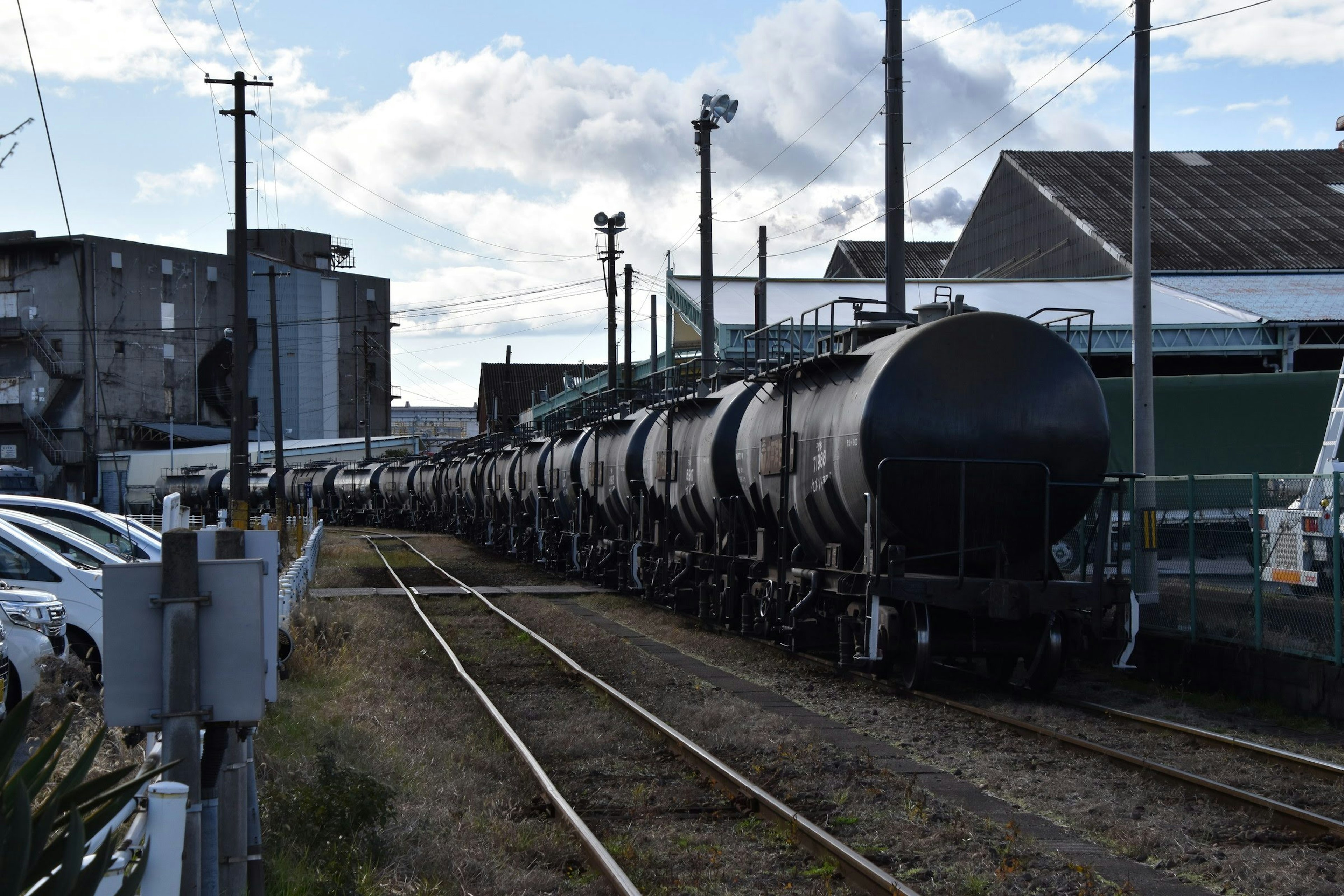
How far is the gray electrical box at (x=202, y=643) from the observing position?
377 cm

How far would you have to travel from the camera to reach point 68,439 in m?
68.3

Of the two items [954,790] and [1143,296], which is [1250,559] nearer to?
[1143,296]

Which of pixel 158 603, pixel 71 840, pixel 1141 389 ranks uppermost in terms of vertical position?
pixel 1141 389

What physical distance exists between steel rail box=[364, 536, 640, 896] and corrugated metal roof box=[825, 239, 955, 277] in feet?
185

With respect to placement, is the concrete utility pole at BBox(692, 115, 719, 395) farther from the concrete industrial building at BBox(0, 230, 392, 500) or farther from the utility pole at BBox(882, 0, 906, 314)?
the concrete industrial building at BBox(0, 230, 392, 500)

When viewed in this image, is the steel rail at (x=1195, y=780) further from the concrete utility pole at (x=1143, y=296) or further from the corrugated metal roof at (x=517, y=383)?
the corrugated metal roof at (x=517, y=383)

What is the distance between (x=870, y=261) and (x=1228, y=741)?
61636 millimetres

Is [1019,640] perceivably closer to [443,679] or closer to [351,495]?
[443,679]

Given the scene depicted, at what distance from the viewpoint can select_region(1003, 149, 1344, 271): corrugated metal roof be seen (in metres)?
43.4

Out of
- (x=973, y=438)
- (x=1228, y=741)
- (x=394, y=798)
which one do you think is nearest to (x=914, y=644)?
(x=973, y=438)

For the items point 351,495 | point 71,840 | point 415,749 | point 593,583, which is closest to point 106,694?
point 71,840

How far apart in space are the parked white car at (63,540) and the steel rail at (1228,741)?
9.90 metres

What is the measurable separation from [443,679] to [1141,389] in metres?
9.02

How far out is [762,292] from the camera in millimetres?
32750
